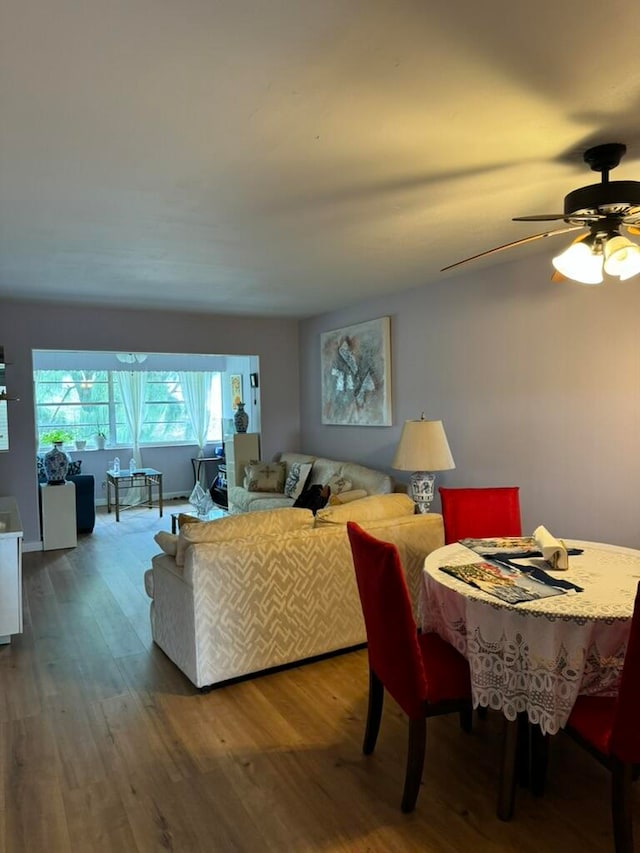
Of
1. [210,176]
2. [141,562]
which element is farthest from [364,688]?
[141,562]

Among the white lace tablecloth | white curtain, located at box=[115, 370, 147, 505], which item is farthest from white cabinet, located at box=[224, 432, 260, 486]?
the white lace tablecloth

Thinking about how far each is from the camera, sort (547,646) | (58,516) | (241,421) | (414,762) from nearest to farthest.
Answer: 1. (547,646)
2. (414,762)
3. (58,516)
4. (241,421)

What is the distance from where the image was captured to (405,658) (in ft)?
6.35

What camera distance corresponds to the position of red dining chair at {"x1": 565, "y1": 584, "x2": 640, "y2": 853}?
5.10 feet

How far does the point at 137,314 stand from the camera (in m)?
5.93

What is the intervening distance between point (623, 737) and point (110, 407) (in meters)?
8.17

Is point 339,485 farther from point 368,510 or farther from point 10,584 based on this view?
point 10,584

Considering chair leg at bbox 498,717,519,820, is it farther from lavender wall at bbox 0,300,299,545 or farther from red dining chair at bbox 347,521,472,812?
lavender wall at bbox 0,300,299,545

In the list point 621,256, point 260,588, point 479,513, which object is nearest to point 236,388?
point 260,588

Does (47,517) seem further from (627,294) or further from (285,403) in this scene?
(627,294)

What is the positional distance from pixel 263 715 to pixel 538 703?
135cm

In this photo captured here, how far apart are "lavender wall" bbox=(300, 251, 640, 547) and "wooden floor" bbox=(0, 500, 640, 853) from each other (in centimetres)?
168

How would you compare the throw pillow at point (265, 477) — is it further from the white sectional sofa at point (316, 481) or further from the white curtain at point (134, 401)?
the white curtain at point (134, 401)

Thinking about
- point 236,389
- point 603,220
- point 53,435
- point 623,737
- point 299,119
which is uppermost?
point 299,119
